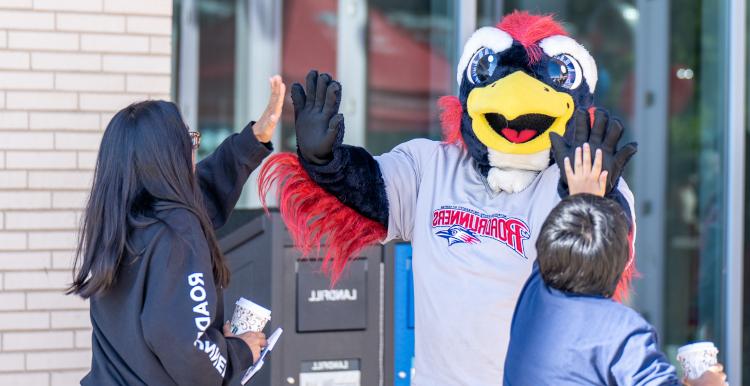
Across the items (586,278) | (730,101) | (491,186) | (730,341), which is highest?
(730,101)

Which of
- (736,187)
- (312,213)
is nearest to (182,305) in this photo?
(312,213)

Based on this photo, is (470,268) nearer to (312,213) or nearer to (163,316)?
(312,213)

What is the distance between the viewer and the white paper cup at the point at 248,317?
2.64 meters

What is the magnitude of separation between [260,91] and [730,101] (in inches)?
103

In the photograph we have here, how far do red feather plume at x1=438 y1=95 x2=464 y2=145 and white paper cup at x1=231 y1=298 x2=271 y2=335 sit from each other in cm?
80

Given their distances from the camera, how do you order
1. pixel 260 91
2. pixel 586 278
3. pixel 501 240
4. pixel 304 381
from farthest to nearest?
pixel 260 91 < pixel 304 381 < pixel 501 240 < pixel 586 278

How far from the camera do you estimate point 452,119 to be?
309 cm

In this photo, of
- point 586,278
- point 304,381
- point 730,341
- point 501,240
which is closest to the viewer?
point 586,278

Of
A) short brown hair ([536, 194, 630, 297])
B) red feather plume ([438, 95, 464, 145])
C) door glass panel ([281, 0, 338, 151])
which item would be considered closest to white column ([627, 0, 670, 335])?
door glass panel ([281, 0, 338, 151])

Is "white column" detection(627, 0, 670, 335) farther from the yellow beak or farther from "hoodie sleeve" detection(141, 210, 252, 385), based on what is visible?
"hoodie sleeve" detection(141, 210, 252, 385)

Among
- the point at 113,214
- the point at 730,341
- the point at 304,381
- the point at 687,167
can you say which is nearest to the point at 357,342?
the point at 304,381

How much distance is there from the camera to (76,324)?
377 centimetres

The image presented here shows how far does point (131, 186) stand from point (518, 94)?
103 centimetres

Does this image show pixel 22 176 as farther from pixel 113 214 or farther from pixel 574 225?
pixel 574 225
